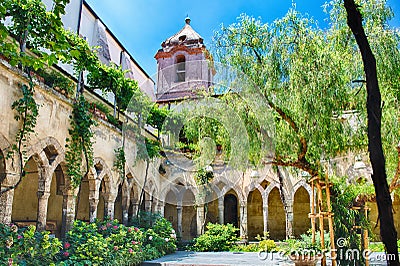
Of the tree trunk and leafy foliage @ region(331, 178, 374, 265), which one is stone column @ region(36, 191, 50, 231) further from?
the tree trunk

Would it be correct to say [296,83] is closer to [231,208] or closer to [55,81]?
[55,81]

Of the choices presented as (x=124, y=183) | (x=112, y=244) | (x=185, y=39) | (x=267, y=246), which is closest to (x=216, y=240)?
(x=267, y=246)

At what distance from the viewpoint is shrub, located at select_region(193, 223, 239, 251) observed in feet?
42.7

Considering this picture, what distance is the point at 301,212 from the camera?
16438 millimetres

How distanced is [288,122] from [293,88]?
69 centimetres

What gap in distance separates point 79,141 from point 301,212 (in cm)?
1093

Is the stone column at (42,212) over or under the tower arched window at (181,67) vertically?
under

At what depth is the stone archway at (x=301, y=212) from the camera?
1628 centimetres

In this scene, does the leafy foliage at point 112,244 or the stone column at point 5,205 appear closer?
the stone column at point 5,205

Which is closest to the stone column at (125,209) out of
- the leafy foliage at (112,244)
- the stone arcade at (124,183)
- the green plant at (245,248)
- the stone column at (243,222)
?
the stone arcade at (124,183)

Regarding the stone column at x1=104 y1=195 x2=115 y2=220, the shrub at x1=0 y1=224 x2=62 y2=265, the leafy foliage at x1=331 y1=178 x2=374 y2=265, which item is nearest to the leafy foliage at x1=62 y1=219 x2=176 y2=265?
the shrub at x1=0 y1=224 x2=62 y2=265

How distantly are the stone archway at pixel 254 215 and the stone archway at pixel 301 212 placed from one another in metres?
1.48

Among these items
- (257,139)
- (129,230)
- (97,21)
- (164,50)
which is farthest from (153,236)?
(164,50)

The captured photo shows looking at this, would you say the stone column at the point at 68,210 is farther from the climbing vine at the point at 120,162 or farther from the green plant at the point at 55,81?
the climbing vine at the point at 120,162
